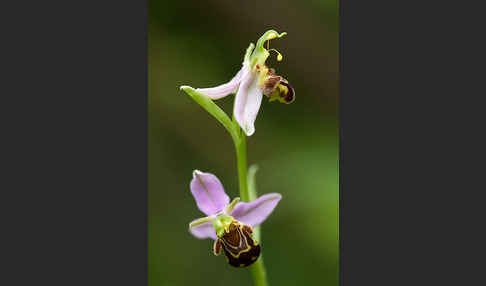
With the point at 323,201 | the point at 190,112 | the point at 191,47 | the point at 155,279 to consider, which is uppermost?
the point at 191,47

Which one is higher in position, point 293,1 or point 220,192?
point 293,1

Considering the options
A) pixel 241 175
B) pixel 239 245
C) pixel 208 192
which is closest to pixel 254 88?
pixel 241 175

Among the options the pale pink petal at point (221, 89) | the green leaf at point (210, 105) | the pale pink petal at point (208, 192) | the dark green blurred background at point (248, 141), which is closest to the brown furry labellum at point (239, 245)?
the pale pink petal at point (208, 192)

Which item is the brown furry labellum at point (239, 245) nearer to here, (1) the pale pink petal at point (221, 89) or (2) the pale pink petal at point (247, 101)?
(2) the pale pink petal at point (247, 101)

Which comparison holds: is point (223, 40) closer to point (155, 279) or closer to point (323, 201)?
point (323, 201)

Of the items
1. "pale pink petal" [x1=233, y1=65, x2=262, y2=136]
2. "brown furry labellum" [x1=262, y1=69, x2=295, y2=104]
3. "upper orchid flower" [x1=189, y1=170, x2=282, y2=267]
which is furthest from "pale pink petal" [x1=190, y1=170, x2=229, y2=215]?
"brown furry labellum" [x1=262, y1=69, x2=295, y2=104]

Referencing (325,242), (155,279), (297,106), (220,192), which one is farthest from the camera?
(297,106)

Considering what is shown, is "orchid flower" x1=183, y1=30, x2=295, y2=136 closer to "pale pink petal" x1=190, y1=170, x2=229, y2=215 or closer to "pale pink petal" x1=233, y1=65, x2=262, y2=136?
"pale pink petal" x1=233, y1=65, x2=262, y2=136

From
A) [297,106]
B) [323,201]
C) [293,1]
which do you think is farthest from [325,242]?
[293,1]
